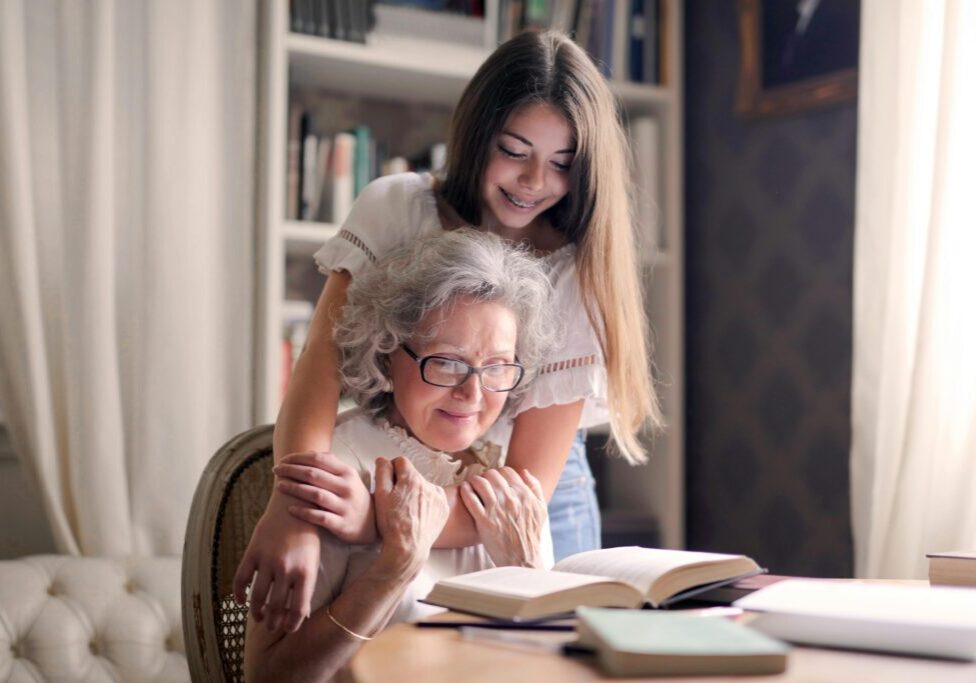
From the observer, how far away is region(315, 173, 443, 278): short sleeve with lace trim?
5.41 feet

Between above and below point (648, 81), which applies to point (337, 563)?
below

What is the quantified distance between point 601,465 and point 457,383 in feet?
6.41

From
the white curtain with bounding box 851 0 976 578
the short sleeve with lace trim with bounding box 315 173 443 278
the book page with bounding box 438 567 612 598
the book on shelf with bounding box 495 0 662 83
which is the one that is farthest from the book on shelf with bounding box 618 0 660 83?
the book page with bounding box 438 567 612 598

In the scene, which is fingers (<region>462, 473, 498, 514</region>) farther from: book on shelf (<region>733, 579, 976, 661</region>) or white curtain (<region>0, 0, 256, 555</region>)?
white curtain (<region>0, 0, 256, 555</region>)

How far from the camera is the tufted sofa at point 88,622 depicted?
6.63ft

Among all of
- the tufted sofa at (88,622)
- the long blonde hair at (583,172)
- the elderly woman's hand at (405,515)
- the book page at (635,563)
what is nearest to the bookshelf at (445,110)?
the tufted sofa at (88,622)

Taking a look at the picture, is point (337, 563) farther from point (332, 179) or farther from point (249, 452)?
point (332, 179)

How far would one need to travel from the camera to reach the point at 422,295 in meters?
1.45

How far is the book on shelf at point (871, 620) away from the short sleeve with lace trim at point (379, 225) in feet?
2.60

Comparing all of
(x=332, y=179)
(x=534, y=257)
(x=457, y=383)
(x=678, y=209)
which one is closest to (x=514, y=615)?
(x=457, y=383)

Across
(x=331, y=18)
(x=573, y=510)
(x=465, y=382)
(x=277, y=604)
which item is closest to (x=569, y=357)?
(x=465, y=382)

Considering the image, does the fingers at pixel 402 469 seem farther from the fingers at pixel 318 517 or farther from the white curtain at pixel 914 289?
the white curtain at pixel 914 289

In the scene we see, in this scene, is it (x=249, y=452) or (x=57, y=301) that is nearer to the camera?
(x=249, y=452)

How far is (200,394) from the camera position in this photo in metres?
2.57
